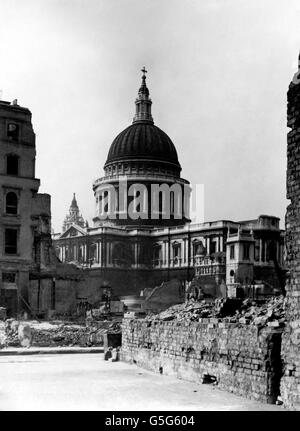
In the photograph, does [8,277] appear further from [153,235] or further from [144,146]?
[144,146]

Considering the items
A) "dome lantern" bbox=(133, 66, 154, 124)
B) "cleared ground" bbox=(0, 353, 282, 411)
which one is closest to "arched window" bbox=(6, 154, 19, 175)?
"cleared ground" bbox=(0, 353, 282, 411)

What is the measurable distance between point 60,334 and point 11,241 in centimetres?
1311

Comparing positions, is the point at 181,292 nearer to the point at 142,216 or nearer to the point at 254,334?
the point at 142,216

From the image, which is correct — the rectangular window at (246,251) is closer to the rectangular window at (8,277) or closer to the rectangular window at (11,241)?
the rectangular window at (11,241)

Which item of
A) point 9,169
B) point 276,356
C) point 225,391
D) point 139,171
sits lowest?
point 225,391

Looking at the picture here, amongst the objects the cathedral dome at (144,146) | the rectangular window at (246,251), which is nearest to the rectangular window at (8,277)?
the rectangular window at (246,251)

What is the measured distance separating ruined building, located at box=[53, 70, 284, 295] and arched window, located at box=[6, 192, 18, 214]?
23.9 m

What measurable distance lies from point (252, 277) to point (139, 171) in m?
26.6

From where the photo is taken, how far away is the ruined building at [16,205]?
4355 cm

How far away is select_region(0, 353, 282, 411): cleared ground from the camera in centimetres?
1399

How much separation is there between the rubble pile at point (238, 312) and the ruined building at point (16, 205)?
2020 centimetres

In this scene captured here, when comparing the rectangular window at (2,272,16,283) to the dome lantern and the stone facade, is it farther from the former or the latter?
the dome lantern
